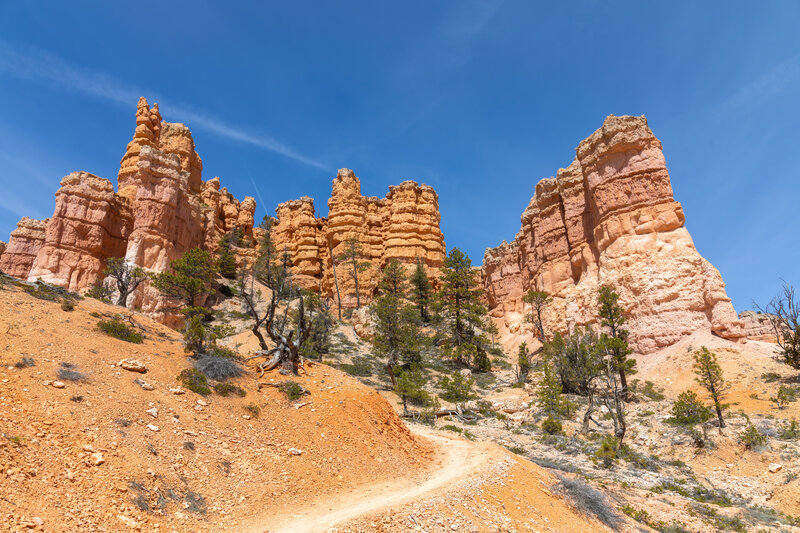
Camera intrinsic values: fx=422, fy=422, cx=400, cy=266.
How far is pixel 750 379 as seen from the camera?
29.0 m

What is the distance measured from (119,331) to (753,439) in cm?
2960

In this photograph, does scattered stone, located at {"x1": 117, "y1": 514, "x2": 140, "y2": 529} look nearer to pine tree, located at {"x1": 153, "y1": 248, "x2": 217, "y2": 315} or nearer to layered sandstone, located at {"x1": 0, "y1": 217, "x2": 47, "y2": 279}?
pine tree, located at {"x1": 153, "y1": 248, "x2": 217, "y2": 315}

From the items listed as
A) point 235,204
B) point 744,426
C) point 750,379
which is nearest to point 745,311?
point 750,379

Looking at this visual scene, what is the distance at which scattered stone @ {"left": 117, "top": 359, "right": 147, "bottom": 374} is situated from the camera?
13445 mm

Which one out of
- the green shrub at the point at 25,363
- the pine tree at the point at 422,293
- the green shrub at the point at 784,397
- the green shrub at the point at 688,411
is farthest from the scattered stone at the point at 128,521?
the pine tree at the point at 422,293

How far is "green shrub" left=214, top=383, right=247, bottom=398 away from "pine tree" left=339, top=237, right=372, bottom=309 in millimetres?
44601

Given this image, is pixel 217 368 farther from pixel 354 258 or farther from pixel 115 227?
pixel 354 258

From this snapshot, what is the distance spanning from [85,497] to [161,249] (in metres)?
40.0

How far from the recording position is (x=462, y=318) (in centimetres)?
4478

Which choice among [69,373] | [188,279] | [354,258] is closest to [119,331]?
[69,373]

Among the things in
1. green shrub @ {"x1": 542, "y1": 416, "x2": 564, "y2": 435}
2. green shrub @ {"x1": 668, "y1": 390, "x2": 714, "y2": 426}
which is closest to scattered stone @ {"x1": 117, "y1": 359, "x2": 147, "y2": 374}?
green shrub @ {"x1": 542, "y1": 416, "x2": 564, "y2": 435}

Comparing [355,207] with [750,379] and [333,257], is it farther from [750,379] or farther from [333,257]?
[750,379]

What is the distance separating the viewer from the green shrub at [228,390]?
14.5 meters

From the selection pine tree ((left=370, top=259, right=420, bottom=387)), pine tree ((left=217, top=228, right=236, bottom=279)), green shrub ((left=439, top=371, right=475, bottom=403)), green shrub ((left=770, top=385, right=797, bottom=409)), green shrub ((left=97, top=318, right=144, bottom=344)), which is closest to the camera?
green shrub ((left=97, top=318, right=144, bottom=344))
